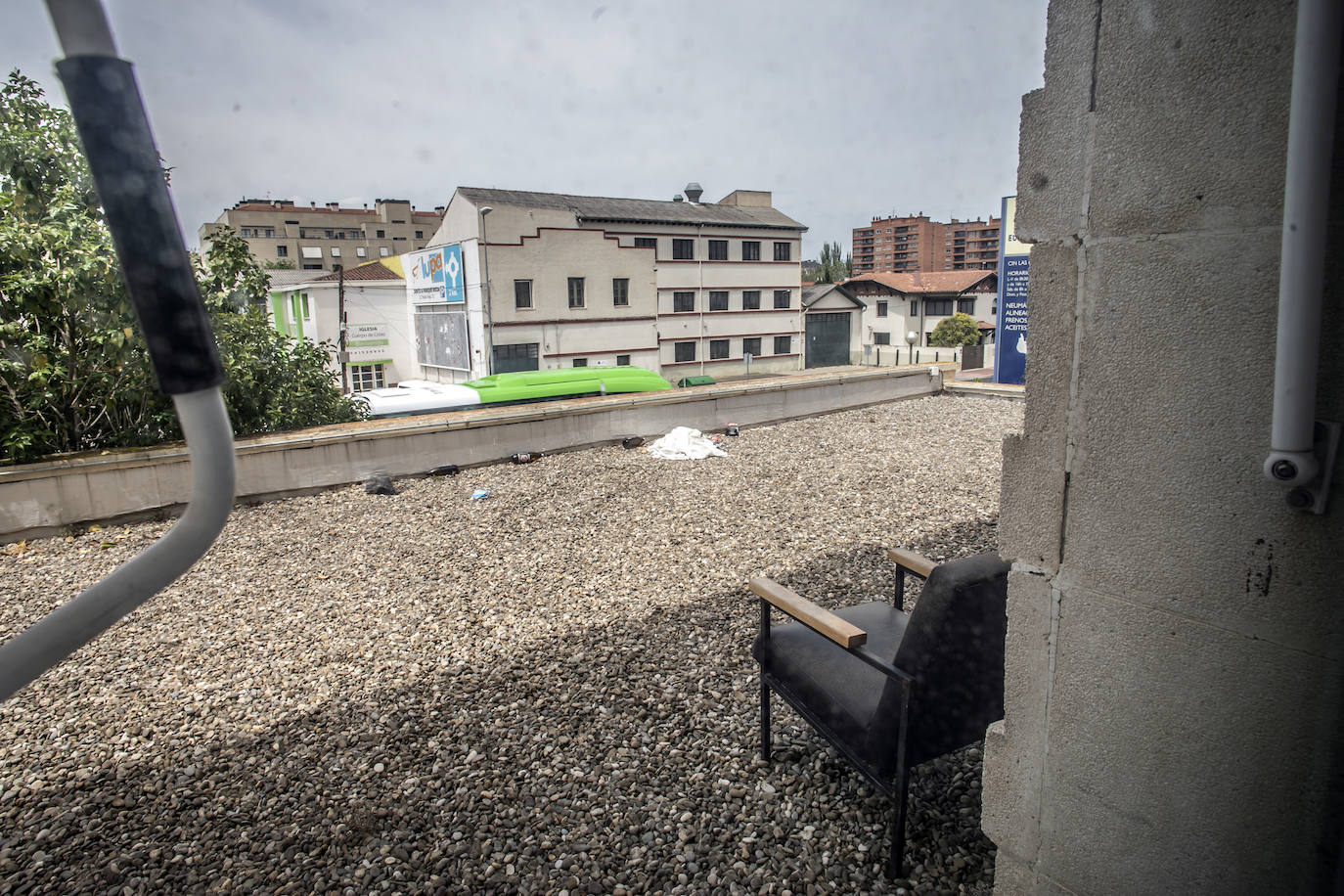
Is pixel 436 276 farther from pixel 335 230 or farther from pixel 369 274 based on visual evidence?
pixel 335 230

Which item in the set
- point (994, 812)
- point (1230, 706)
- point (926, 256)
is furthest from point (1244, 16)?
point (926, 256)

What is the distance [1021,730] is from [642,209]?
3623 cm

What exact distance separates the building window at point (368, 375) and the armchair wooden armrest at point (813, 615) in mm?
31917

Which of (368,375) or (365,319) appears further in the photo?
(368,375)

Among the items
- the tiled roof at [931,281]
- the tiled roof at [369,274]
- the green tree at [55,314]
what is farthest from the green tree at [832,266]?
the green tree at [55,314]

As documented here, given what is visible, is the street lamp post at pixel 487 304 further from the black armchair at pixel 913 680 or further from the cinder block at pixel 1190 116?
the cinder block at pixel 1190 116

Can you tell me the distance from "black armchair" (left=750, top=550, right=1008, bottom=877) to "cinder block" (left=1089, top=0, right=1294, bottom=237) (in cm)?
128

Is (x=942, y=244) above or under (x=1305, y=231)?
above

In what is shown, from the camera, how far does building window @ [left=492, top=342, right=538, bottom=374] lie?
1129 inches

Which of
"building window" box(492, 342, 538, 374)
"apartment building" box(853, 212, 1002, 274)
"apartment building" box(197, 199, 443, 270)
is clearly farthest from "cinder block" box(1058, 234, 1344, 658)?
"apartment building" box(853, 212, 1002, 274)

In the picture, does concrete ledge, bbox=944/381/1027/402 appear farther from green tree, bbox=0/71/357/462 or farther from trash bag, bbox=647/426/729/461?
green tree, bbox=0/71/357/462

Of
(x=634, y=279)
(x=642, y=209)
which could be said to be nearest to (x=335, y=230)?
(x=642, y=209)

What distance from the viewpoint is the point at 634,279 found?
106ft

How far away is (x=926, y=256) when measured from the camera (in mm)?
128125
